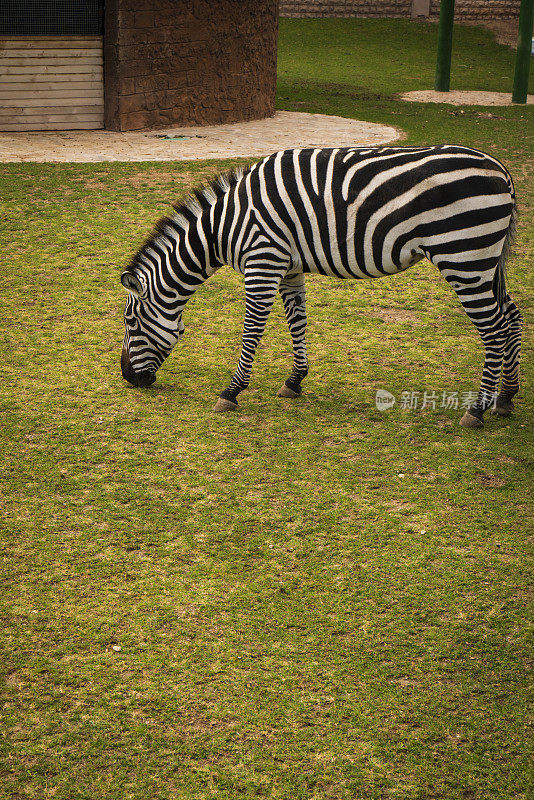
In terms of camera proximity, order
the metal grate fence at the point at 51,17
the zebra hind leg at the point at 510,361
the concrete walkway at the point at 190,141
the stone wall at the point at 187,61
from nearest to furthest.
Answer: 1. the zebra hind leg at the point at 510,361
2. the concrete walkway at the point at 190,141
3. the metal grate fence at the point at 51,17
4. the stone wall at the point at 187,61

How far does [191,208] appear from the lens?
19.8 feet

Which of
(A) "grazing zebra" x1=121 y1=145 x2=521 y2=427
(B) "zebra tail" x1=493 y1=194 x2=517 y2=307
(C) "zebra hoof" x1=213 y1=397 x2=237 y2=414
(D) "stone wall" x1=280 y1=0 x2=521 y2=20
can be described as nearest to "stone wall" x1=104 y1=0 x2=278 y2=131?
(A) "grazing zebra" x1=121 y1=145 x2=521 y2=427

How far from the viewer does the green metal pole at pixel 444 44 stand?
19.0 m

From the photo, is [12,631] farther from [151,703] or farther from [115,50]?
[115,50]

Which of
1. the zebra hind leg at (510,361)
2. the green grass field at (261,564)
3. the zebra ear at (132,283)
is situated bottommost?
the green grass field at (261,564)

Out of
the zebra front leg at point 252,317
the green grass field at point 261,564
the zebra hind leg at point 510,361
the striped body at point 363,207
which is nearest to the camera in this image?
the green grass field at point 261,564

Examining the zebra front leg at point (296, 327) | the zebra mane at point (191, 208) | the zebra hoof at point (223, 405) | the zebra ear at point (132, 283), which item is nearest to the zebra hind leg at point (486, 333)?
the zebra front leg at point (296, 327)

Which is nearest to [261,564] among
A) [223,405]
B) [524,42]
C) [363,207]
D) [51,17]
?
[223,405]

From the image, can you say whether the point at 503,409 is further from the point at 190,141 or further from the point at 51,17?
the point at 51,17

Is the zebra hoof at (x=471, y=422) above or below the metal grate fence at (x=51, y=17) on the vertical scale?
below

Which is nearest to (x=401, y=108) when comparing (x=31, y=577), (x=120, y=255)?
(x=120, y=255)

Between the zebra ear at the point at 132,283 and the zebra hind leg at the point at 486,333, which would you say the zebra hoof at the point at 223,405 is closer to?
the zebra ear at the point at 132,283

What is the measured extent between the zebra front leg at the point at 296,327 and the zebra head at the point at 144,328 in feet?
2.68

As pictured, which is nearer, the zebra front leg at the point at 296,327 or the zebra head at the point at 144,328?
the zebra head at the point at 144,328
